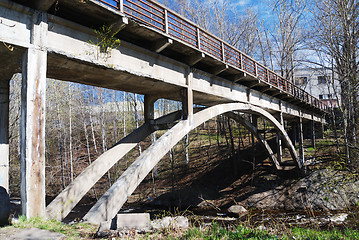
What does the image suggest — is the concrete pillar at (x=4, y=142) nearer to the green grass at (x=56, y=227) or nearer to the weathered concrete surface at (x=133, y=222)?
the green grass at (x=56, y=227)

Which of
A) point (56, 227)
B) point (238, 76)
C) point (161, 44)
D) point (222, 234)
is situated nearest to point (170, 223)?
point (222, 234)

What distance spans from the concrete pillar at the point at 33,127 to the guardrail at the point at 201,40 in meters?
1.96

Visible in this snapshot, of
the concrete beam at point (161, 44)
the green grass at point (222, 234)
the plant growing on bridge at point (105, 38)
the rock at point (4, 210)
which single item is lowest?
the green grass at point (222, 234)

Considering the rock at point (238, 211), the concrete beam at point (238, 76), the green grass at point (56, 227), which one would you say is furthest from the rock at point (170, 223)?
the rock at point (238, 211)

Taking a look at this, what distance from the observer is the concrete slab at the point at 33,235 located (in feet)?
11.8

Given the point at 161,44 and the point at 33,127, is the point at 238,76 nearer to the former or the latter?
the point at 161,44

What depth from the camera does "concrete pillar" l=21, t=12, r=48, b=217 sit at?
4.33m

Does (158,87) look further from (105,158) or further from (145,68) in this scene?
(105,158)

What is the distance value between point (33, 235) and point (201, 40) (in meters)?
8.08

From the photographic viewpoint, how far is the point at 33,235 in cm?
371

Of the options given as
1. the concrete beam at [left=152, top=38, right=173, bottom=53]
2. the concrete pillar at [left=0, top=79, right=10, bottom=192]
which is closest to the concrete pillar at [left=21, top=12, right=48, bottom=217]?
the concrete pillar at [left=0, top=79, right=10, bottom=192]

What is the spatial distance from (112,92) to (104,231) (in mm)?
23723

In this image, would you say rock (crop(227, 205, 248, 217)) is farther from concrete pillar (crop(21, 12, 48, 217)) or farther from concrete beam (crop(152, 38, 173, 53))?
concrete pillar (crop(21, 12, 48, 217))

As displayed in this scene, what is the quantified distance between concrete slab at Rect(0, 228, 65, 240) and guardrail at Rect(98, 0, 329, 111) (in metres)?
4.88
